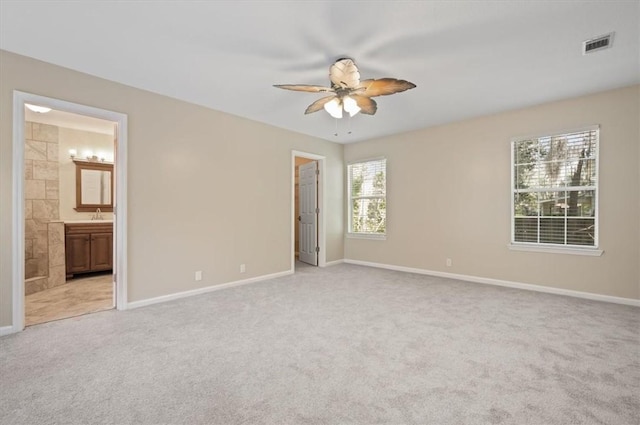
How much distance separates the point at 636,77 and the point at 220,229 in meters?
5.42

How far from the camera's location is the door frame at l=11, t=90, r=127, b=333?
106 inches

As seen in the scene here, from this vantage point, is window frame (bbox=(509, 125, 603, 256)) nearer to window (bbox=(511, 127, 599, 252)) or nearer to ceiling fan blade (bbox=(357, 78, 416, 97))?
window (bbox=(511, 127, 599, 252))

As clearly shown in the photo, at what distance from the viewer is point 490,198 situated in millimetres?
4457

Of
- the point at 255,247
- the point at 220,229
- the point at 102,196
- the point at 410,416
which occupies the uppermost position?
the point at 102,196

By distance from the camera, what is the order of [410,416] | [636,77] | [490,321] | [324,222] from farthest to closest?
[324,222] < [636,77] < [490,321] < [410,416]

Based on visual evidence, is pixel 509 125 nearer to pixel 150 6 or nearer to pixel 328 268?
pixel 328 268

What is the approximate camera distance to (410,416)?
1.60m

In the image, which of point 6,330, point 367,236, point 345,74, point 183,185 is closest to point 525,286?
point 367,236

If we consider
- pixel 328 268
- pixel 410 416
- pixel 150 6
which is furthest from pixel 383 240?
pixel 150 6

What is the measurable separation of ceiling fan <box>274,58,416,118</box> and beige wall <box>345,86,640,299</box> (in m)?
2.42

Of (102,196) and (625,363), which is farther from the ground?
(102,196)

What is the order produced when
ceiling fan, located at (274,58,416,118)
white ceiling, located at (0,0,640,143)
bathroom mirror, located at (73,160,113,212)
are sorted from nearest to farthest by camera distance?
1. white ceiling, located at (0,0,640,143)
2. ceiling fan, located at (274,58,416,118)
3. bathroom mirror, located at (73,160,113,212)

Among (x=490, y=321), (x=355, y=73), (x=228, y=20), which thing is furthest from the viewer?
(x=490, y=321)

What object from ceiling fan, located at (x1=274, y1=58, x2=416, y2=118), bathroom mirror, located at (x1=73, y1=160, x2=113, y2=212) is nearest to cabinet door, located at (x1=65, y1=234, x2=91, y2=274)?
bathroom mirror, located at (x1=73, y1=160, x2=113, y2=212)
